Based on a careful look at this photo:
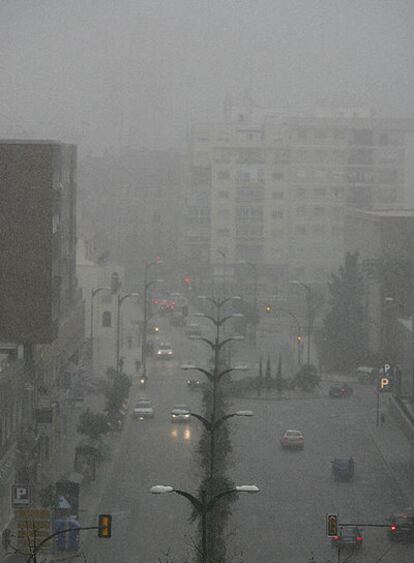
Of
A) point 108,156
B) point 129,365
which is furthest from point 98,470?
point 108,156

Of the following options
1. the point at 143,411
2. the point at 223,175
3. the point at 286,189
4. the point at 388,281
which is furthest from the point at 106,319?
the point at 286,189

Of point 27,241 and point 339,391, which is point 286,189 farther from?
point 27,241

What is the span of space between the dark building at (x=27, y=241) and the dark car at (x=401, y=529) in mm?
7383

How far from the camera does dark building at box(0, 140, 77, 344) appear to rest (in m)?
21.8

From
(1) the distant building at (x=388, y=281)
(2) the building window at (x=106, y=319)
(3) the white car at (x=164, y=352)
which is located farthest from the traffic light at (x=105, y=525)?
(2) the building window at (x=106, y=319)

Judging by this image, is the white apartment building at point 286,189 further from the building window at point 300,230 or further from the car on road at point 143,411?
the car on road at point 143,411

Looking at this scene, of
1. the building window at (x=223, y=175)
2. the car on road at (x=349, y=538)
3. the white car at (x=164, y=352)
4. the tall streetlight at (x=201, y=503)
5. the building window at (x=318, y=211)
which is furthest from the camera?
the building window at (x=318, y=211)

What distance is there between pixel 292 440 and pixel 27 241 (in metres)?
4.77

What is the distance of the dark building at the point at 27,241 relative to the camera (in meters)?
21.8

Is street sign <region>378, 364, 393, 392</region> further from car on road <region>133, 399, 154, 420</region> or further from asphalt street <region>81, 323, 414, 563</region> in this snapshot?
car on road <region>133, 399, 154, 420</region>

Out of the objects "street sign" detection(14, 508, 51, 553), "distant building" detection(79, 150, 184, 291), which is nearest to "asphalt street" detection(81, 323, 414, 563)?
"street sign" detection(14, 508, 51, 553)

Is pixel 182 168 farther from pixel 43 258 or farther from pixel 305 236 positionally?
pixel 43 258

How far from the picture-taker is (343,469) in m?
19.6

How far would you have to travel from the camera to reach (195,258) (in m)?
59.0
